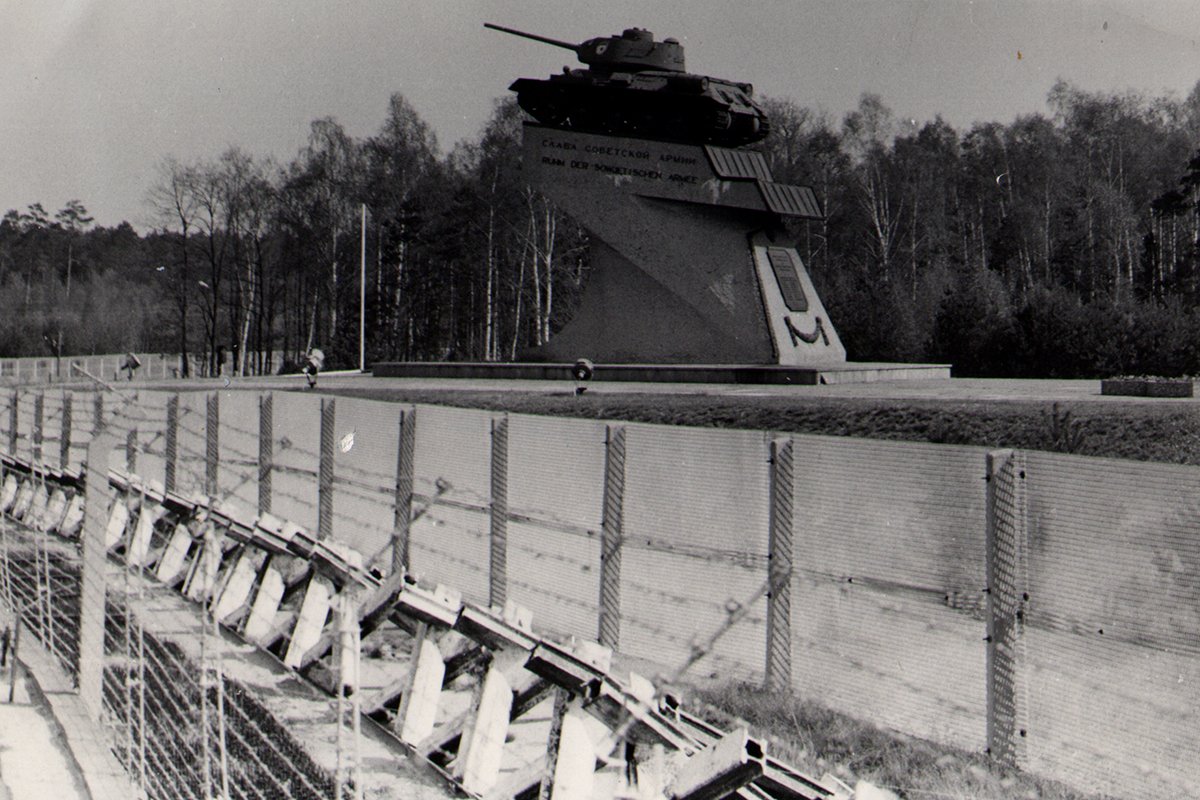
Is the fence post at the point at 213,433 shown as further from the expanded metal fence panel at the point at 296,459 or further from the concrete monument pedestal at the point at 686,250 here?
the concrete monument pedestal at the point at 686,250

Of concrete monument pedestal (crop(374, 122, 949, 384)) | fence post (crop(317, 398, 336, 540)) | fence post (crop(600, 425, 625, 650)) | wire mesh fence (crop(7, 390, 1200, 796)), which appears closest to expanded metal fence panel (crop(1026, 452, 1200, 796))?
wire mesh fence (crop(7, 390, 1200, 796))

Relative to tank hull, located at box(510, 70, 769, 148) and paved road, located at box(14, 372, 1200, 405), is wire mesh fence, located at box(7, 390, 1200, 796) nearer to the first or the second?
paved road, located at box(14, 372, 1200, 405)

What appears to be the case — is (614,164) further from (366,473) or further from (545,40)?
(366,473)

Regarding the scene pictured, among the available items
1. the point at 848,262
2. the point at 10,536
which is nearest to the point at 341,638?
the point at 10,536

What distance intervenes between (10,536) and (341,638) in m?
10.8

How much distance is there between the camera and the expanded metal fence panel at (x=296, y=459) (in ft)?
43.3

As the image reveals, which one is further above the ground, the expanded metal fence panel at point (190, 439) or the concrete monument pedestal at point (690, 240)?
the concrete monument pedestal at point (690, 240)

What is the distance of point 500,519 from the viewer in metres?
9.90

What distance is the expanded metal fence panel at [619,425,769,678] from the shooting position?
A: 25.7 ft

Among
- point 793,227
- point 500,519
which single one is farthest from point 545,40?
point 793,227

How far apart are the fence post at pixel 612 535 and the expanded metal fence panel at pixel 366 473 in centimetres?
321

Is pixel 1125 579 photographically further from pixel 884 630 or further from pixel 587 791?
pixel 587 791

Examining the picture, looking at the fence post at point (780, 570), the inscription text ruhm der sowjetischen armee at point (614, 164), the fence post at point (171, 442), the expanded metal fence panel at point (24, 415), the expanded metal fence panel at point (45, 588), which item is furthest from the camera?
the inscription text ruhm der sowjetischen armee at point (614, 164)

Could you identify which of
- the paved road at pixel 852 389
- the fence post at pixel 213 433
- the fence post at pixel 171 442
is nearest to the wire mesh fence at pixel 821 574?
the fence post at pixel 213 433
